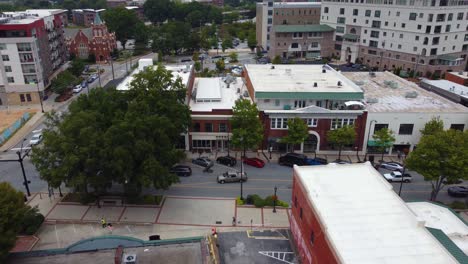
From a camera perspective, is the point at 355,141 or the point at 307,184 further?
the point at 355,141

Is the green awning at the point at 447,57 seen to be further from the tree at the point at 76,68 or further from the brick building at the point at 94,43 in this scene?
the brick building at the point at 94,43

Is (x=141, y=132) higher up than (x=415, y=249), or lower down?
higher up

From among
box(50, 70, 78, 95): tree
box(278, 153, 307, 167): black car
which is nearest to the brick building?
box(50, 70, 78, 95): tree

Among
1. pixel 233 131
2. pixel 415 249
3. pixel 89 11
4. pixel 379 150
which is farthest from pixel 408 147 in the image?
pixel 89 11

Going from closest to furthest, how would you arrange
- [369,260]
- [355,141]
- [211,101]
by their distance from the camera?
[369,260] → [355,141] → [211,101]

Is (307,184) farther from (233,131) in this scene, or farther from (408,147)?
(408,147)

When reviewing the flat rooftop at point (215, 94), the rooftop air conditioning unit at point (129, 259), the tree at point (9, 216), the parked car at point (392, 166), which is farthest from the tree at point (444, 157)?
the tree at point (9, 216)

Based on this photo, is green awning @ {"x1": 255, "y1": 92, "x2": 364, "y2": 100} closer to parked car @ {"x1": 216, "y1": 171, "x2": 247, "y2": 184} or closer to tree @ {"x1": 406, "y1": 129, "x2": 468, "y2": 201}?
parked car @ {"x1": 216, "y1": 171, "x2": 247, "y2": 184}
